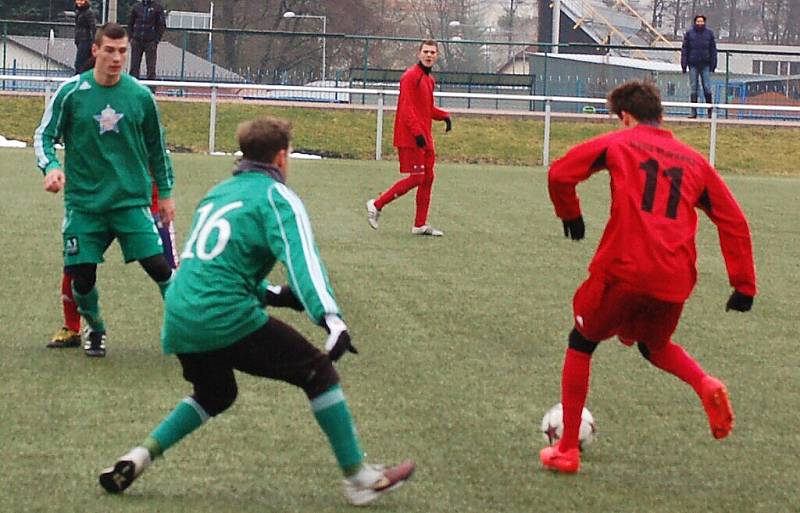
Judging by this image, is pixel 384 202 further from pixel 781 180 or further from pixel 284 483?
pixel 781 180

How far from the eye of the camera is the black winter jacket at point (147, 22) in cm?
2620

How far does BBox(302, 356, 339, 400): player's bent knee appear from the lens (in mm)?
5146

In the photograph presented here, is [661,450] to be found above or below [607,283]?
below

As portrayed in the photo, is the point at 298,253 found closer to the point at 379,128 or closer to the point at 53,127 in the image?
the point at 53,127

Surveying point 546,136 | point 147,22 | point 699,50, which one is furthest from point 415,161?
point 699,50

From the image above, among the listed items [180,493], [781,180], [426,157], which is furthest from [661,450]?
[781,180]

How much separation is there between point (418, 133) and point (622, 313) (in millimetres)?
8178

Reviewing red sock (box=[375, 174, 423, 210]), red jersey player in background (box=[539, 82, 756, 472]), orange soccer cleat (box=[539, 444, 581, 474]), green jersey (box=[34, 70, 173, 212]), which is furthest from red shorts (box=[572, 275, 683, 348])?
red sock (box=[375, 174, 423, 210])

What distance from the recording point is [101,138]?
24.7 ft

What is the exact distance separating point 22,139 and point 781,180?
13218mm

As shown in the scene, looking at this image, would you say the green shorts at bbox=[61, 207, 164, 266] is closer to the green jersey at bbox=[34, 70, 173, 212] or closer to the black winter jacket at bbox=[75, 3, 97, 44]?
the green jersey at bbox=[34, 70, 173, 212]

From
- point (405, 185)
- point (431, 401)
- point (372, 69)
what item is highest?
point (372, 69)

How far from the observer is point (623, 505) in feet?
18.1

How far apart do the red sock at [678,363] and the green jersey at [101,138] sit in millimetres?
2842
